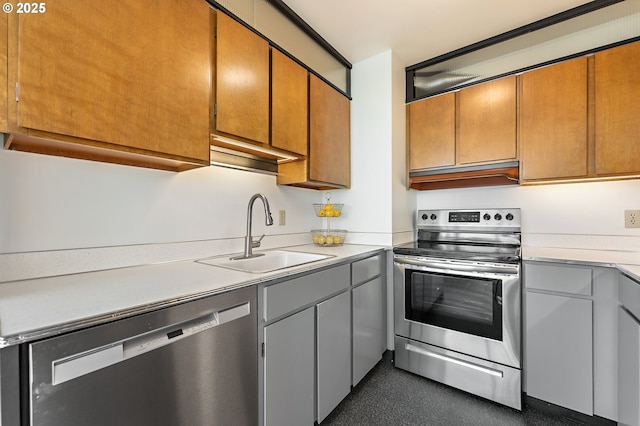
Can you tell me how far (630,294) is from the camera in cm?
132

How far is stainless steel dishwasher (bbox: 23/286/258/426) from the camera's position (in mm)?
673

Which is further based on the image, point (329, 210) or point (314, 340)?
point (329, 210)

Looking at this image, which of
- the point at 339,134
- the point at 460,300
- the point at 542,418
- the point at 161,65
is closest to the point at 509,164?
the point at 460,300

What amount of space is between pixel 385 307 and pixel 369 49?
217cm

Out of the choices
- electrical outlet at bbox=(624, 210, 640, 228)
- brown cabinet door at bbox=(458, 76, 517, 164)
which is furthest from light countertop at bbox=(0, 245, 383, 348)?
electrical outlet at bbox=(624, 210, 640, 228)

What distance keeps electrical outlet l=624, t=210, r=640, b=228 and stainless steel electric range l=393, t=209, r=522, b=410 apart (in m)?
0.63

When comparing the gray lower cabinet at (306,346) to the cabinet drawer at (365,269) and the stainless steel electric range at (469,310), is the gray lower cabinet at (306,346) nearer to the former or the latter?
the cabinet drawer at (365,269)

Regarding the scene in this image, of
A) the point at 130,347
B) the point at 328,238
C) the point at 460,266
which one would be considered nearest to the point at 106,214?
the point at 130,347

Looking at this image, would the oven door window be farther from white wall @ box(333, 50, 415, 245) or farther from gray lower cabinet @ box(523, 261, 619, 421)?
white wall @ box(333, 50, 415, 245)

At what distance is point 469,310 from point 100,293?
79.7 inches

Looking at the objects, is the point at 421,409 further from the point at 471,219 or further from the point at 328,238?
the point at 471,219

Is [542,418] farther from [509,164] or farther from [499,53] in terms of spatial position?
[499,53]

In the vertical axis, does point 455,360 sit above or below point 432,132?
below

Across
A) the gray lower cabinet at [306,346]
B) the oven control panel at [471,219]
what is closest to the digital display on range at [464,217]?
the oven control panel at [471,219]
